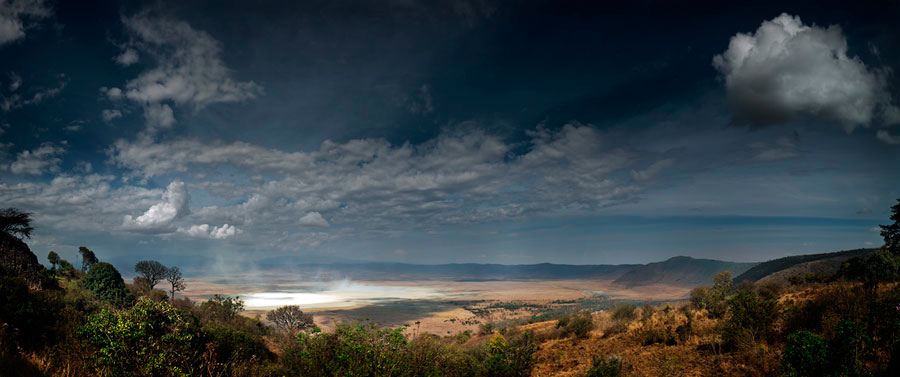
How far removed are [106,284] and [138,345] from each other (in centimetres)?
5114

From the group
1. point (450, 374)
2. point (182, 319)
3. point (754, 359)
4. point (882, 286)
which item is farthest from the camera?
point (882, 286)

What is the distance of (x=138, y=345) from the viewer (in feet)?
36.1

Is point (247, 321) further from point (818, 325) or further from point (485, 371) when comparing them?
point (818, 325)

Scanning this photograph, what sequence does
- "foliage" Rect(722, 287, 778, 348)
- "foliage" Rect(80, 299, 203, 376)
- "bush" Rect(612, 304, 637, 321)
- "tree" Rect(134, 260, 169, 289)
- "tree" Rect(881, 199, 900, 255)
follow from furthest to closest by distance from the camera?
"tree" Rect(134, 260, 169, 289) < "tree" Rect(881, 199, 900, 255) < "bush" Rect(612, 304, 637, 321) < "foliage" Rect(722, 287, 778, 348) < "foliage" Rect(80, 299, 203, 376)

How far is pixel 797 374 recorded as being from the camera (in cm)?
1004

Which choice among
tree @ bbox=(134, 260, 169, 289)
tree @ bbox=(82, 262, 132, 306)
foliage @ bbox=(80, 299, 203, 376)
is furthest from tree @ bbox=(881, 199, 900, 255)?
tree @ bbox=(134, 260, 169, 289)

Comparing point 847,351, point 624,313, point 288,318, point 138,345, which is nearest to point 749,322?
point 847,351

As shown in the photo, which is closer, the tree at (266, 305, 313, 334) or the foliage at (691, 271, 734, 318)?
the foliage at (691, 271, 734, 318)

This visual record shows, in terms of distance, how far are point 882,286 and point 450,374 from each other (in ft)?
65.2

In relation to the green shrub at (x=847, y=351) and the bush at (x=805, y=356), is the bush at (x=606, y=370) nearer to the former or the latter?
the bush at (x=805, y=356)

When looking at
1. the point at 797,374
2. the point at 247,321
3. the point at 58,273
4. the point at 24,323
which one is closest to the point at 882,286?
the point at 797,374

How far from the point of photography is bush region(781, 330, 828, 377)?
991 cm

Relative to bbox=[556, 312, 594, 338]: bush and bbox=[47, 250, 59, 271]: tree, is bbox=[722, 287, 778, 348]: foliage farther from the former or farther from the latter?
bbox=[47, 250, 59, 271]: tree

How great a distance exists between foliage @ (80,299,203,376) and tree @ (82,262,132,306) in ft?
151
